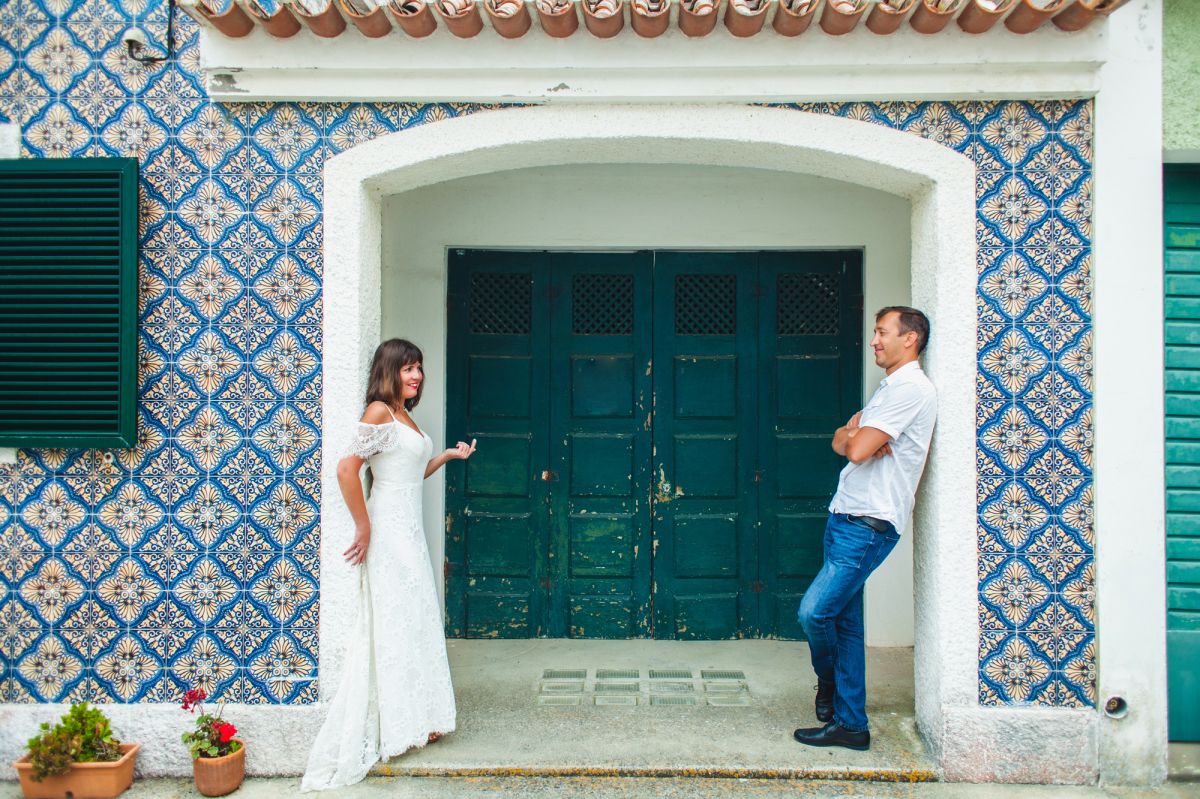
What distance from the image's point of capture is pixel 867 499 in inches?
149

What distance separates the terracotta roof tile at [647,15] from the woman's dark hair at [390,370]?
1376 mm

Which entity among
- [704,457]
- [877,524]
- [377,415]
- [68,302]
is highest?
[68,302]

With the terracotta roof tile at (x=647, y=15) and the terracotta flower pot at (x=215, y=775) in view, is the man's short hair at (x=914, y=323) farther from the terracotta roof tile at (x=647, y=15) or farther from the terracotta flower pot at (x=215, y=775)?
the terracotta flower pot at (x=215, y=775)

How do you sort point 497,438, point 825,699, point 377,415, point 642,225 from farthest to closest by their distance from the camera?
point 497,438, point 642,225, point 825,699, point 377,415

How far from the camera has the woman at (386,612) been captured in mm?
3756

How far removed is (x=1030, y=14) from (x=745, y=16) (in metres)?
1.19

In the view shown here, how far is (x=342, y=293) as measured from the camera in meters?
3.88

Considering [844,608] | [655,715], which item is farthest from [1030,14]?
[655,715]

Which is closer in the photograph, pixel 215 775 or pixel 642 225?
pixel 215 775

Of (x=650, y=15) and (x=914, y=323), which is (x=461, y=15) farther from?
(x=914, y=323)

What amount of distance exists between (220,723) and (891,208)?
4.70 m

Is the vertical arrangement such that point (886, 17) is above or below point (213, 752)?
above

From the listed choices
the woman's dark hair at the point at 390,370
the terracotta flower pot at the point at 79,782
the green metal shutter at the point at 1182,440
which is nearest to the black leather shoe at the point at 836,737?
the green metal shutter at the point at 1182,440

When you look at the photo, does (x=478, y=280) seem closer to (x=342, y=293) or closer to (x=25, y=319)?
(x=342, y=293)
